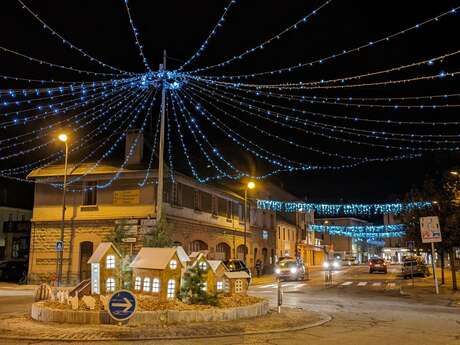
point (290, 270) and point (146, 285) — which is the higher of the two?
point (290, 270)

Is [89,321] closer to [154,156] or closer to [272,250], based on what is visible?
[154,156]

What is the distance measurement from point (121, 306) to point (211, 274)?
10.6 feet

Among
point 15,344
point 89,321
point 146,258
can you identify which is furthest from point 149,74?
point 15,344

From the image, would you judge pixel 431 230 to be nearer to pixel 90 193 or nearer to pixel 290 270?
Answer: pixel 290 270

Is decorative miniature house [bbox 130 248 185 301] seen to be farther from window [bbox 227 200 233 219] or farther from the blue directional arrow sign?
window [bbox 227 200 233 219]

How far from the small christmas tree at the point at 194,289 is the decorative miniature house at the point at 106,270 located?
5.71 ft

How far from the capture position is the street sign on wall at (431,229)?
22.9 m

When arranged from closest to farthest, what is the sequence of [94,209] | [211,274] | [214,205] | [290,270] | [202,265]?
1. [202,265]
2. [211,274]
3. [94,209]
4. [290,270]
5. [214,205]

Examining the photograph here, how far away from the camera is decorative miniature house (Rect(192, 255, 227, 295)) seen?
13.6m

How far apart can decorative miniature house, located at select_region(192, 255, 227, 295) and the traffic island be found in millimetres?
1300

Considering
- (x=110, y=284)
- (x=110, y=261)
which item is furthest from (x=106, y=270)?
(x=110, y=284)

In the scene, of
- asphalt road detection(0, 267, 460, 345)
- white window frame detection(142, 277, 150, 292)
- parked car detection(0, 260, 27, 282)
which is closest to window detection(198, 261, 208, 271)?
white window frame detection(142, 277, 150, 292)

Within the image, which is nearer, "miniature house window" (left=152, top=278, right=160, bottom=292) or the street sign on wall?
"miniature house window" (left=152, top=278, right=160, bottom=292)

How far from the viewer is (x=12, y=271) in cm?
3647
